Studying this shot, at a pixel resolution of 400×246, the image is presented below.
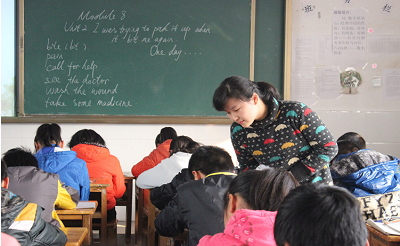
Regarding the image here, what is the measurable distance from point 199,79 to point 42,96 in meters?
1.70

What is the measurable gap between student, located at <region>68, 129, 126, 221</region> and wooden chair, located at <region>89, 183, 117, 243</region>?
0.14 meters

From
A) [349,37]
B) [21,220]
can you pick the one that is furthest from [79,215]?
[349,37]

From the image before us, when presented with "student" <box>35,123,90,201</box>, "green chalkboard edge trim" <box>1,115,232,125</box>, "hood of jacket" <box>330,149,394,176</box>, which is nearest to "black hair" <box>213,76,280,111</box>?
"hood of jacket" <box>330,149,394,176</box>

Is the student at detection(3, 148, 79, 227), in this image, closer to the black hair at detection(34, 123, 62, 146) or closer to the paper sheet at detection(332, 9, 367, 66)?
the black hair at detection(34, 123, 62, 146)

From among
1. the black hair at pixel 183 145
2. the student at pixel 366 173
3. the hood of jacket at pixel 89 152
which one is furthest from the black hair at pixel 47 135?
the student at pixel 366 173

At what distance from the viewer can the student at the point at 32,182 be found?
1.84 metres

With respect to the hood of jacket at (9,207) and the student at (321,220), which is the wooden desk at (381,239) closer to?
the student at (321,220)

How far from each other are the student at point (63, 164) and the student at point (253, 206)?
5.74 ft

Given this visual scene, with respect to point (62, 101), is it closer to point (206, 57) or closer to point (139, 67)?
point (139, 67)

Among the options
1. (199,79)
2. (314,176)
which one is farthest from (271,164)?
(199,79)

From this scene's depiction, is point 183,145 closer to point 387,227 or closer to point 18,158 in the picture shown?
point 18,158

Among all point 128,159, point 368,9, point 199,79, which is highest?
point 368,9

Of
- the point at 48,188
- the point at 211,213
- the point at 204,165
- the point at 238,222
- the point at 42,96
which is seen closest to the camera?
the point at 238,222

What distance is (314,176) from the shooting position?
1732mm
